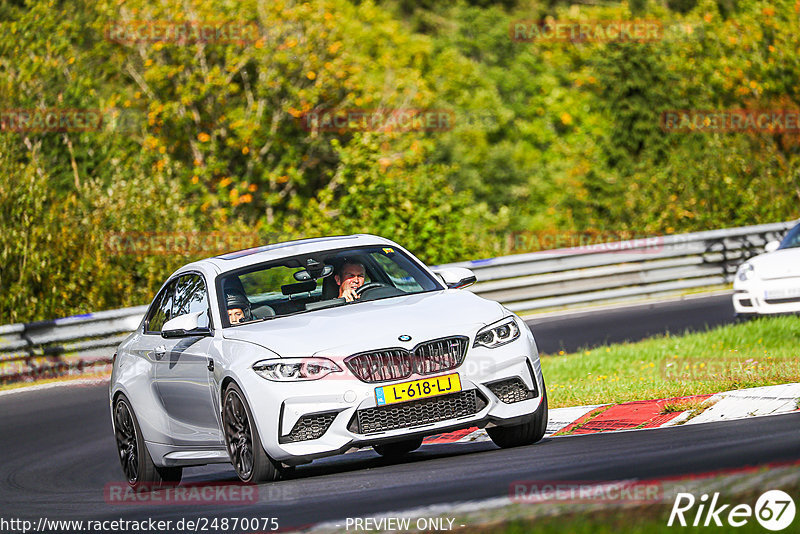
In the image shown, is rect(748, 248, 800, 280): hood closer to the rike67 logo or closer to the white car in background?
the white car in background

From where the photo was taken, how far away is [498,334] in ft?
27.2

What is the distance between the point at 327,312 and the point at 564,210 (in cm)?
2966

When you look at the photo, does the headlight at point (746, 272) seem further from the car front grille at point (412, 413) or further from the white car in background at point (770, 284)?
the car front grille at point (412, 413)

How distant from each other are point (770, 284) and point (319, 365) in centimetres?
863

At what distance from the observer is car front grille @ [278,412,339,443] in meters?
7.85

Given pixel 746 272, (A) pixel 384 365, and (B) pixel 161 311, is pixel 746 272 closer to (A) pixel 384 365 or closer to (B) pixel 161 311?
(B) pixel 161 311

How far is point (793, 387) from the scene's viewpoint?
976cm

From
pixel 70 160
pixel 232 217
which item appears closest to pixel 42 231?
pixel 70 160

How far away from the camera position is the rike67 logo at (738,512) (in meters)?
5.02

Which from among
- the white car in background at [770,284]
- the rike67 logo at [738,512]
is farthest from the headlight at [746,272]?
the rike67 logo at [738,512]

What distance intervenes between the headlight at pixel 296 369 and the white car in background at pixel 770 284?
8482mm
